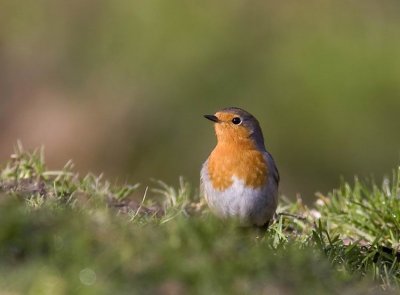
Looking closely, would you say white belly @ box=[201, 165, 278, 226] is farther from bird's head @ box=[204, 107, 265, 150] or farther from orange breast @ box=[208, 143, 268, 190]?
bird's head @ box=[204, 107, 265, 150]

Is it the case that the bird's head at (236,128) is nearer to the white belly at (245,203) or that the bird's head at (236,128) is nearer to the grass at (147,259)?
the white belly at (245,203)

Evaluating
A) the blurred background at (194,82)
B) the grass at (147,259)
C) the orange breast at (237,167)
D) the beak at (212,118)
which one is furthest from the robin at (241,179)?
the blurred background at (194,82)

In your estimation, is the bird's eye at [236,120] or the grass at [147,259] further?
the bird's eye at [236,120]

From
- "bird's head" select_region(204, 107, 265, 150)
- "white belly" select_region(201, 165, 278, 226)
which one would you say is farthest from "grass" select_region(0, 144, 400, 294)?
"bird's head" select_region(204, 107, 265, 150)

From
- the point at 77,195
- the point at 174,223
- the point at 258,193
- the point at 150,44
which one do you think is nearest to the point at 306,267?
the point at 174,223

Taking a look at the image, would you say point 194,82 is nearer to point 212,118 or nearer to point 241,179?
point 212,118

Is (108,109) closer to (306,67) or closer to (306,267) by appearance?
(306,67)

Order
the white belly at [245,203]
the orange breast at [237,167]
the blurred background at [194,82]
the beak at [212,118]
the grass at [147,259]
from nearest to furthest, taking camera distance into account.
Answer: the grass at [147,259] → the white belly at [245,203] → the orange breast at [237,167] → the beak at [212,118] → the blurred background at [194,82]

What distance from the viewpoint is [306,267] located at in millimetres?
6082

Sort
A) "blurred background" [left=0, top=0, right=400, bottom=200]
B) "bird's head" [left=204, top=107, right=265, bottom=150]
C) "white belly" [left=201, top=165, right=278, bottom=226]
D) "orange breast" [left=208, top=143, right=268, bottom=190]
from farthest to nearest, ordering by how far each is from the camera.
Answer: "blurred background" [left=0, top=0, right=400, bottom=200] → "bird's head" [left=204, top=107, right=265, bottom=150] → "orange breast" [left=208, top=143, right=268, bottom=190] → "white belly" [left=201, top=165, right=278, bottom=226]

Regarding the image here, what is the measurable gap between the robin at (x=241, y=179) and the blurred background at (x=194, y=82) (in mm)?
6818

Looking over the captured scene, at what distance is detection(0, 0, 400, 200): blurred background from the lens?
16.3 m

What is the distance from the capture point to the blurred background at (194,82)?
1634 cm

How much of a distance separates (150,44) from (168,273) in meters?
12.2
